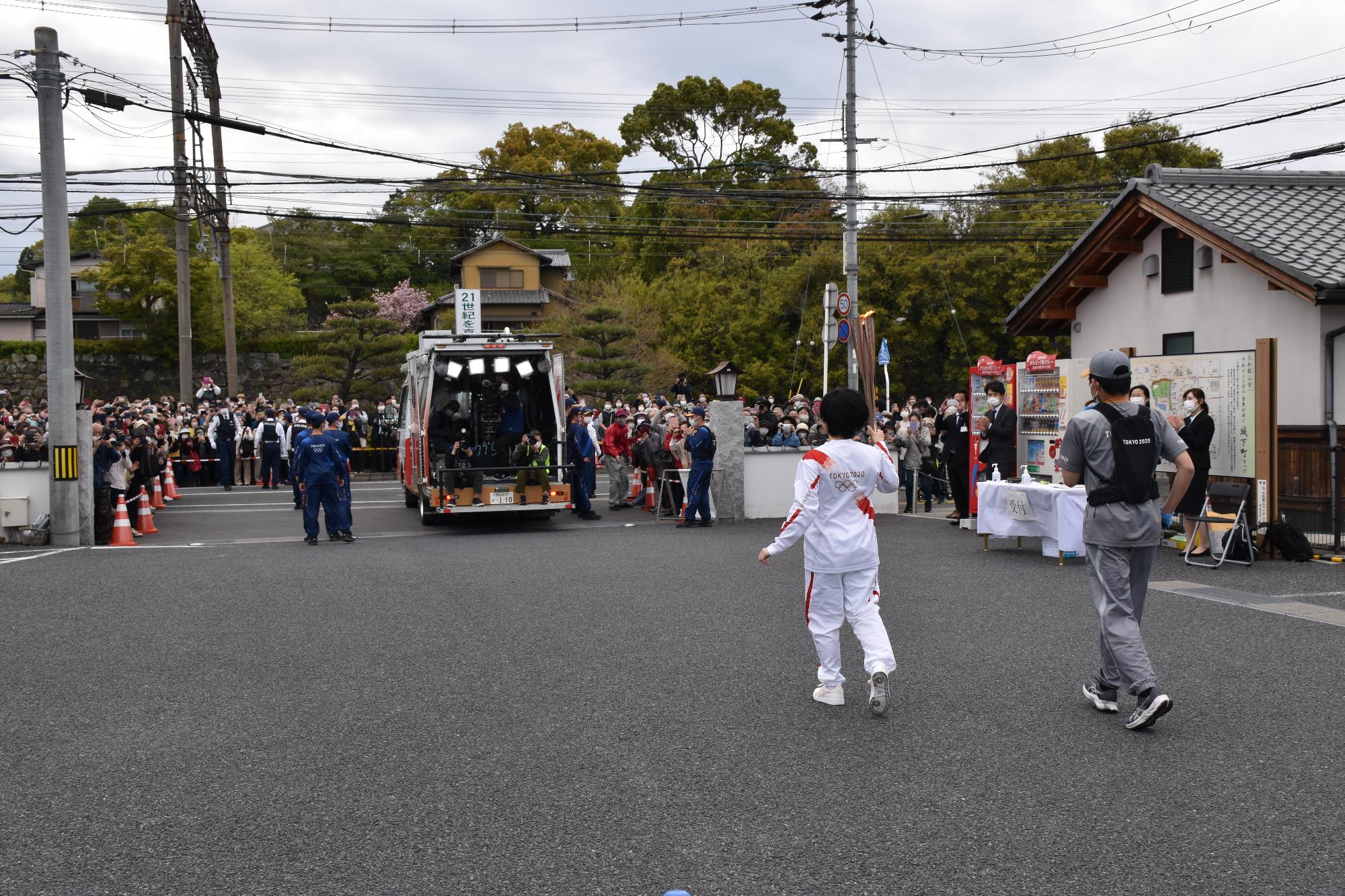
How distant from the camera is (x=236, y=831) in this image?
15.3ft

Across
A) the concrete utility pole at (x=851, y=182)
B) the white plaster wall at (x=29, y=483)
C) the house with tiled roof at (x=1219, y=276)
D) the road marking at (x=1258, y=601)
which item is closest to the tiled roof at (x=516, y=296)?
the concrete utility pole at (x=851, y=182)

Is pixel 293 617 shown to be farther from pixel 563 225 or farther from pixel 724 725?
pixel 563 225

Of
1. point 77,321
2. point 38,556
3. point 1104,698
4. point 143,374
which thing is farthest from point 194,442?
point 77,321

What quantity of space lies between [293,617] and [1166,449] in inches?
277

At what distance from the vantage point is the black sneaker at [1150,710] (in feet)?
Answer: 19.0

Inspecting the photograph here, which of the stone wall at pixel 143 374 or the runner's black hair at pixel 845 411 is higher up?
the stone wall at pixel 143 374

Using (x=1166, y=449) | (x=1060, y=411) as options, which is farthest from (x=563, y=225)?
(x=1166, y=449)

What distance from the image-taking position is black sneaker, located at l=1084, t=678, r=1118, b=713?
6.26 m

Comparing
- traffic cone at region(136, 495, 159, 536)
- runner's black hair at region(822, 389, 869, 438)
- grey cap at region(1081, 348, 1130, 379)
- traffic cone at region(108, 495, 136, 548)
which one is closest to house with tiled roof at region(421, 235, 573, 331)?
traffic cone at region(136, 495, 159, 536)

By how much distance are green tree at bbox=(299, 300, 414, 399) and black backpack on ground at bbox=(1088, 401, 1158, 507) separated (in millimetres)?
32453

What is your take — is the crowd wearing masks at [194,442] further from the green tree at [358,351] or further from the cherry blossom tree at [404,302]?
the cherry blossom tree at [404,302]

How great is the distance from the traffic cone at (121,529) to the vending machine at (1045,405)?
1250cm

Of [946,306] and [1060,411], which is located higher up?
[946,306]

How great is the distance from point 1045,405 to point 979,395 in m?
1.29
